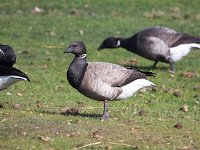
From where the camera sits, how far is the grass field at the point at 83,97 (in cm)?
925

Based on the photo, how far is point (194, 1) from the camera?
82.3 ft

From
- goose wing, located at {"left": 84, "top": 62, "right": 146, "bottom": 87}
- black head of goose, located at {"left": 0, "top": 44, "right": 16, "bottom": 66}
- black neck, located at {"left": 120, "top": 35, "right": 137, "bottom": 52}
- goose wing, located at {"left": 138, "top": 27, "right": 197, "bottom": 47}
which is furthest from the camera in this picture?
black neck, located at {"left": 120, "top": 35, "right": 137, "bottom": 52}

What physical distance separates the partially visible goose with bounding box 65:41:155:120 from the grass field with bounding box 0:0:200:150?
398 mm

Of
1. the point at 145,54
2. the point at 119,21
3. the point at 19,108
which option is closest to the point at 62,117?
the point at 19,108

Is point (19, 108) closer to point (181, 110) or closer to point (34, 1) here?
point (181, 110)

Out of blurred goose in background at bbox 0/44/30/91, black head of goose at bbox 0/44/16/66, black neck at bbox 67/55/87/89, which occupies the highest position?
Result: black neck at bbox 67/55/87/89

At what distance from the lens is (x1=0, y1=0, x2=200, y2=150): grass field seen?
→ 925 centimetres

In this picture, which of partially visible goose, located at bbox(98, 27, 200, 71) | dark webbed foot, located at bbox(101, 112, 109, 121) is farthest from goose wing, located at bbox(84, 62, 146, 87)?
partially visible goose, located at bbox(98, 27, 200, 71)

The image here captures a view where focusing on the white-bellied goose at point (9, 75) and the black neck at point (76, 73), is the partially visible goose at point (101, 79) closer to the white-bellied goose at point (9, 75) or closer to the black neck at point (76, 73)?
the black neck at point (76, 73)

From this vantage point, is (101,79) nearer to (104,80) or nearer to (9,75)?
(104,80)

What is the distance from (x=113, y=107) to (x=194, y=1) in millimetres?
14073

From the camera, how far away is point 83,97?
12.5 m

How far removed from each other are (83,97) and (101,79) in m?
2.18

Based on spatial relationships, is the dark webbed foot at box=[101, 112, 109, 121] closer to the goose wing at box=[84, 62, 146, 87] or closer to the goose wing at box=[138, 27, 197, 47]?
the goose wing at box=[84, 62, 146, 87]
